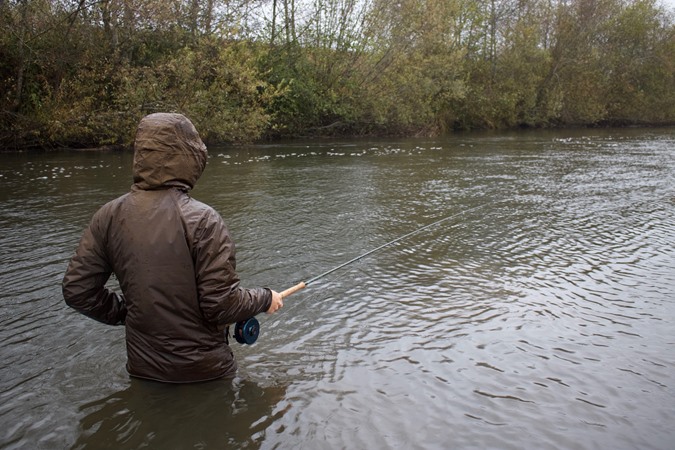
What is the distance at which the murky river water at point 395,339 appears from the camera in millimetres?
3664

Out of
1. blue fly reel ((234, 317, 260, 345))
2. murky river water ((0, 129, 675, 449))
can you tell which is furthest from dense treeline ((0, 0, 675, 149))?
blue fly reel ((234, 317, 260, 345))

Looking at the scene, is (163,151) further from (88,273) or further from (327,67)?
(327,67)

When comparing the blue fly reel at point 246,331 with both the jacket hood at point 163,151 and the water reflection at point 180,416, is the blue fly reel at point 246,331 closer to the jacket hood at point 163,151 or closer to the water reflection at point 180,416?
the water reflection at point 180,416

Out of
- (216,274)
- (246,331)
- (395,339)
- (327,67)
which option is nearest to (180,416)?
(246,331)

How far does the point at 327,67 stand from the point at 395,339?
2825 cm

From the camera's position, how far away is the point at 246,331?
3898 mm

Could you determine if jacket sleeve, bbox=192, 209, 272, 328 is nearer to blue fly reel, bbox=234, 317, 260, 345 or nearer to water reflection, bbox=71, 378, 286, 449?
blue fly reel, bbox=234, 317, 260, 345

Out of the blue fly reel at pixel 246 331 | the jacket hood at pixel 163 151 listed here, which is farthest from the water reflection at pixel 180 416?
the jacket hood at pixel 163 151

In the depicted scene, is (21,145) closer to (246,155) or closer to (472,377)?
(246,155)

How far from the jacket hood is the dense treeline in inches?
744

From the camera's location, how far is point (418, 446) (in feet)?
11.5

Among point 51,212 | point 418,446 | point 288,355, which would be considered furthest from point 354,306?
point 51,212

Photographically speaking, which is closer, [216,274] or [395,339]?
[216,274]

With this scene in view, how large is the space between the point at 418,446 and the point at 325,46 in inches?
1178
